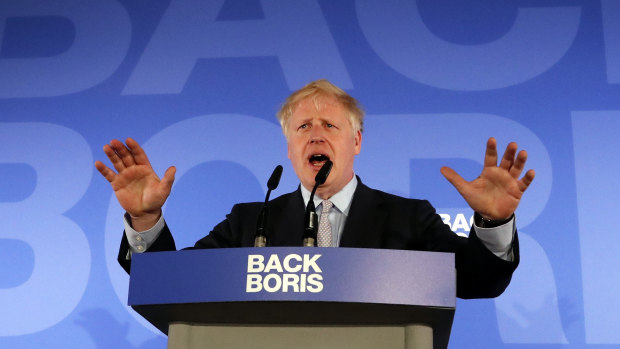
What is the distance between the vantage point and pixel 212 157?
3.16m

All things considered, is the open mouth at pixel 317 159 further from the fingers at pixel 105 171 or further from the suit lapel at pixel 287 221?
the fingers at pixel 105 171

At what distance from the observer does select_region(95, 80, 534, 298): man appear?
1807 mm

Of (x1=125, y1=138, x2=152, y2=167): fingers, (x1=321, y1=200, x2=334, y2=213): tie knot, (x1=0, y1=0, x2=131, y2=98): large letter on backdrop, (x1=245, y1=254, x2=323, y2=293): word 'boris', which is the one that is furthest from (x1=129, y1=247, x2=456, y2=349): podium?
(x1=0, y1=0, x2=131, y2=98): large letter on backdrop

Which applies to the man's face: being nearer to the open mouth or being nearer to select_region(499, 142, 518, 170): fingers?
the open mouth

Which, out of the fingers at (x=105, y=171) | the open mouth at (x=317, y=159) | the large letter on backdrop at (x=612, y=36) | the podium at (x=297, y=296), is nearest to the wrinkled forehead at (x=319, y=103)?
the open mouth at (x=317, y=159)

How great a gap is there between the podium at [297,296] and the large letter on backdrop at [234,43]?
1.67 meters

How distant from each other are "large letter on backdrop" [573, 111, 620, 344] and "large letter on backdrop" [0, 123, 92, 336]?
177 centimetres

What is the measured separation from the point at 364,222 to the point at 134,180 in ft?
1.96

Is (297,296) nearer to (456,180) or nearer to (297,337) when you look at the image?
(297,337)

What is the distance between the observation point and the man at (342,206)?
71.1 inches

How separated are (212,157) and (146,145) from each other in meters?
0.27

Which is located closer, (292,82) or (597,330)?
(597,330)

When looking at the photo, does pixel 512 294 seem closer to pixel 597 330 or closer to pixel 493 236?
pixel 597 330

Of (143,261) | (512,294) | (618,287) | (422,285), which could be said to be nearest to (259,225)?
(143,261)
